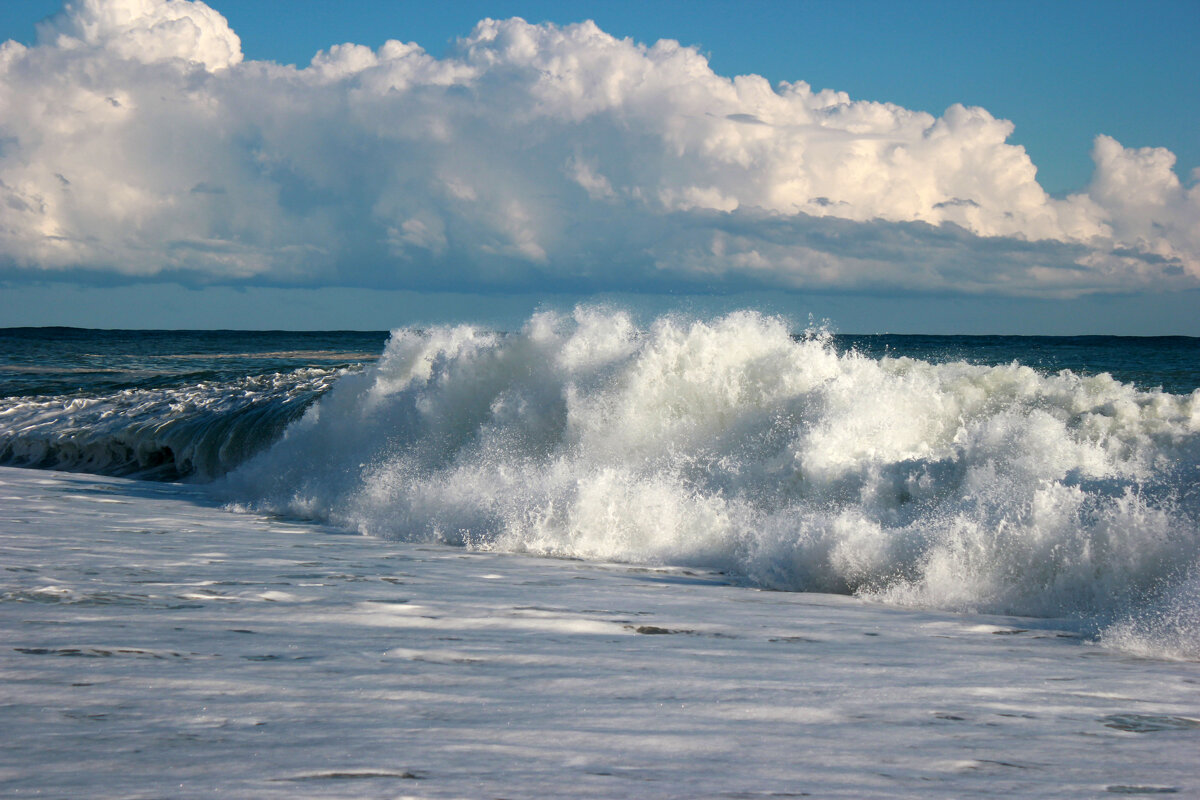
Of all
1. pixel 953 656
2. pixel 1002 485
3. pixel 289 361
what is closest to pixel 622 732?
pixel 953 656

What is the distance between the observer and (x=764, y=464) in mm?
7891

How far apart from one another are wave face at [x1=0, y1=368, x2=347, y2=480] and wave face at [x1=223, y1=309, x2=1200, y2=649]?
2.54m

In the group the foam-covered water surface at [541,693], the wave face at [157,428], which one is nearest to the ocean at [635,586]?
the foam-covered water surface at [541,693]

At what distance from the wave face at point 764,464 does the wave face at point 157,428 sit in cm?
254

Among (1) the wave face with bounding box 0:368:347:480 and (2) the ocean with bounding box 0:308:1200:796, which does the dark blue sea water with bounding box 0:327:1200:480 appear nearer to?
(1) the wave face with bounding box 0:368:347:480

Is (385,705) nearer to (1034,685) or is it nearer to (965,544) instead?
(1034,685)

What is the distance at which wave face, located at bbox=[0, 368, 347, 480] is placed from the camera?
44.4ft

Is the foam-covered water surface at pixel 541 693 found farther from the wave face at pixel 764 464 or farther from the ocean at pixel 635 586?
the wave face at pixel 764 464

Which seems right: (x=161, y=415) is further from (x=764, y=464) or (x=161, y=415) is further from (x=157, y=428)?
(x=764, y=464)

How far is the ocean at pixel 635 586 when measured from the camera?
9.08 feet

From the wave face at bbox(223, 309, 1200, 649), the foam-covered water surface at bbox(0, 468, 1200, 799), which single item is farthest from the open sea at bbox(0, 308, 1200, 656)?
the foam-covered water surface at bbox(0, 468, 1200, 799)

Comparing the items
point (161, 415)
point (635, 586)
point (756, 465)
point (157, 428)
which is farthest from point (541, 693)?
point (161, 415)

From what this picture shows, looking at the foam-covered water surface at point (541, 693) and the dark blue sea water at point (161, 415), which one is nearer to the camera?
the foam-covered water surface at point (541, 693)

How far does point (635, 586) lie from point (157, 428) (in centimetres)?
1200
